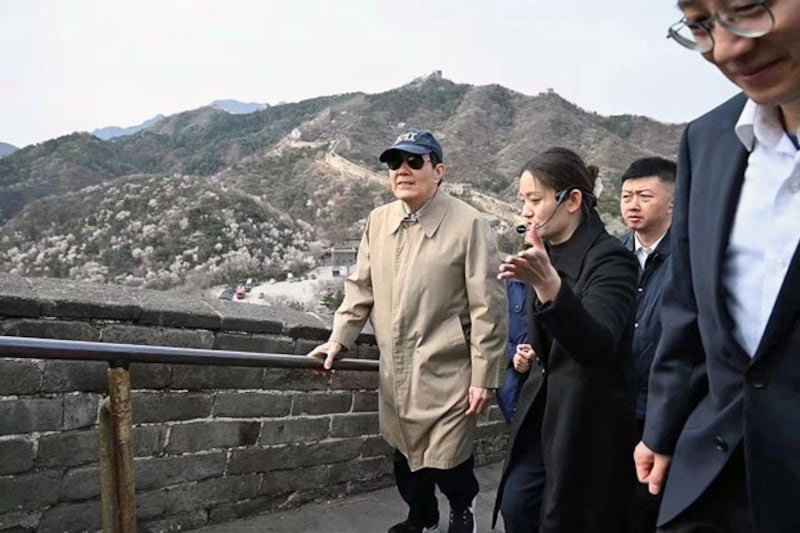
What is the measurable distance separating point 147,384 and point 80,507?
521 millimetres

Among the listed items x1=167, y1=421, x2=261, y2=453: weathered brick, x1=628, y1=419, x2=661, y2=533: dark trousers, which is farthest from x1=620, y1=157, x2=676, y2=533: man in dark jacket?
x1=167, y1=421, x2=261, y2=453: weathered brick

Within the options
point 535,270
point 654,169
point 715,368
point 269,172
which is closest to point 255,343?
point 535,270

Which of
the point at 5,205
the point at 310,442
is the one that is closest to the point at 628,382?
the point at 310,442

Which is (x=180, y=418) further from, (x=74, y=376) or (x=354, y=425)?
(x=354, y=425)

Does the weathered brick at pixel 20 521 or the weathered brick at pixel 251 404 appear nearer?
the weathered brick at pixel 20 521

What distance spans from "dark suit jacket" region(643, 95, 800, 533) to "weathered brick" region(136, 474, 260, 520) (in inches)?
81.4

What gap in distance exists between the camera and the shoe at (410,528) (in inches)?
113

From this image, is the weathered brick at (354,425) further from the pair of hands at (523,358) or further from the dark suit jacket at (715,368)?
the dark suit jacket at (715,368)

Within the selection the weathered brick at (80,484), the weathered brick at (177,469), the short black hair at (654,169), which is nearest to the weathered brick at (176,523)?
the weathered brick at (177,469)

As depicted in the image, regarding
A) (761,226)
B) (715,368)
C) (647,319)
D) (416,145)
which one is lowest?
(647,319)

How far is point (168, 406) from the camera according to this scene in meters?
2.74

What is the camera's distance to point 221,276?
2028cm

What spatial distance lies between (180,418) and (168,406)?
0.27ft

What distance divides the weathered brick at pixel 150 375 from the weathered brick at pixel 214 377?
0.03 m
